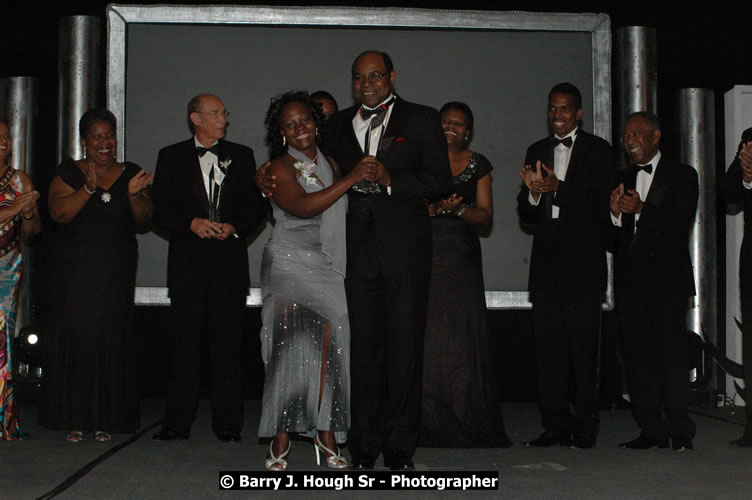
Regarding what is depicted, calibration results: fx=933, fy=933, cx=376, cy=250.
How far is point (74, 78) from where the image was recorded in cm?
636

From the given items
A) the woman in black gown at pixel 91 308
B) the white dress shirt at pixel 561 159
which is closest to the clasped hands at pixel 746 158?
the white dress shirt at pixel 561 159

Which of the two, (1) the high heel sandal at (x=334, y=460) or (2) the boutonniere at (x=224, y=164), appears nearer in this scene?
(1) the high heel sandal at (x=334, y=460)

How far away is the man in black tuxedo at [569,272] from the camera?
473 cm

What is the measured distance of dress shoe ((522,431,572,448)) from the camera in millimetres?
4766

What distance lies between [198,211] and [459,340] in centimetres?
155

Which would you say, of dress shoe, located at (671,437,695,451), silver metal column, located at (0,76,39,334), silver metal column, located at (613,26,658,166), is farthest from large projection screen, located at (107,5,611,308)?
dress shoe, located at (671,437,695,451)

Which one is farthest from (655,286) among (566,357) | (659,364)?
(566,357)

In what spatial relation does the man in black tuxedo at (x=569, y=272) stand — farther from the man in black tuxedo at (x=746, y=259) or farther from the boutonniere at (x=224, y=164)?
the boutonniere at (x=224, y=164)

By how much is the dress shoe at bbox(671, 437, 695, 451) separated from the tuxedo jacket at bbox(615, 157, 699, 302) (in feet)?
2.30

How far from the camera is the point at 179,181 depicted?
5.05 meters

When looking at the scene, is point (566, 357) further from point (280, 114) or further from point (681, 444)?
point (280, 114)

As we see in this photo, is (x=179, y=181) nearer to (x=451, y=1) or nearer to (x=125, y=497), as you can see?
(x=125, y=497)

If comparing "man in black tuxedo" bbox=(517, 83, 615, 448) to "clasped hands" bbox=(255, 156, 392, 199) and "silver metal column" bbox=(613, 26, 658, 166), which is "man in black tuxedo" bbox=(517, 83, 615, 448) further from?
"silver metal column" bbox=(613, 26, 658, 166)
